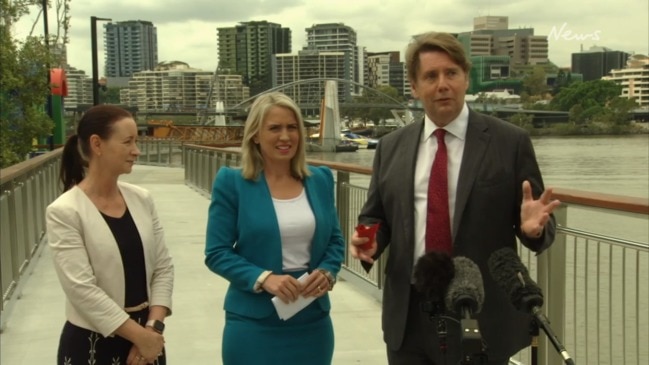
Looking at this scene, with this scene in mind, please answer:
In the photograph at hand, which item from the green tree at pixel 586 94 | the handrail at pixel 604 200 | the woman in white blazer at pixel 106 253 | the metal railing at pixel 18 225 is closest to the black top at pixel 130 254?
the woman in white blazer at pixel 106 253

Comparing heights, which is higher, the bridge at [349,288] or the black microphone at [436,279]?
the black microphone at [436,279]

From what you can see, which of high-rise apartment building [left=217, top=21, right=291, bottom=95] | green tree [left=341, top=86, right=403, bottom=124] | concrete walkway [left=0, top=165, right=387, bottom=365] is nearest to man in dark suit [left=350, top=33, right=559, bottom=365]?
concrete walkway [left=0, top=165, right=387, bottom=365]

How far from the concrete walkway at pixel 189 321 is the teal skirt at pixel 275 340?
2.19 m

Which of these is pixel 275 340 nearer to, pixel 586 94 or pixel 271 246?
pixel 271 246

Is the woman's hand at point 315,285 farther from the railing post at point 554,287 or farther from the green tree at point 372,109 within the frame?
the green tree at point 372,109

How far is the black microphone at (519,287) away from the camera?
5.56 feet

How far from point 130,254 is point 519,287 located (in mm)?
1313

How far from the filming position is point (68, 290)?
2.44 metres

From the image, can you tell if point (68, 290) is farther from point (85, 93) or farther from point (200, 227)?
point (85, 93)

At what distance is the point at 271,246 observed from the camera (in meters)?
2.77

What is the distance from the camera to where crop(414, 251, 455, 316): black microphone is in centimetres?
189

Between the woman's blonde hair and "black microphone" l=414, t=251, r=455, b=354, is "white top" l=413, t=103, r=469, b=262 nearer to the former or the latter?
"black microphone" l=414, t=251, r=455, b=354

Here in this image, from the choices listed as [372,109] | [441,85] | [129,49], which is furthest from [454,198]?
[129,49]

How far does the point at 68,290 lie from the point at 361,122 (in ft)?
114
